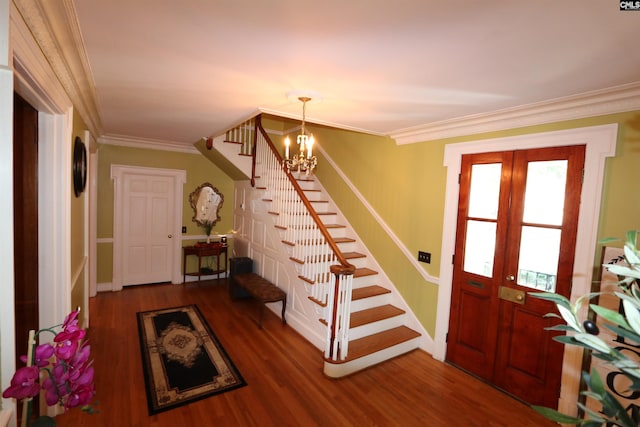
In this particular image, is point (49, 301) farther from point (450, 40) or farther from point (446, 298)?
point (446, 298)

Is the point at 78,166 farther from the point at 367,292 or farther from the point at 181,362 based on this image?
the point at 367,292

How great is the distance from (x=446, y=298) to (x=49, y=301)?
3529 millimetres

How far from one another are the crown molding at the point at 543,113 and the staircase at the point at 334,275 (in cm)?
169

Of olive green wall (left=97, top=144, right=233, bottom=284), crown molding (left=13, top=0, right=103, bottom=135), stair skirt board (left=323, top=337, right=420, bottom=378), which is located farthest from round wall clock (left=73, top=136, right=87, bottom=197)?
stair skirt board (left=323, top=337, right=420, bottom=378)

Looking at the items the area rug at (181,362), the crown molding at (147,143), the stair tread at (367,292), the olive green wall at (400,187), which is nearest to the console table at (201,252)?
the olive green wall at (400,187)

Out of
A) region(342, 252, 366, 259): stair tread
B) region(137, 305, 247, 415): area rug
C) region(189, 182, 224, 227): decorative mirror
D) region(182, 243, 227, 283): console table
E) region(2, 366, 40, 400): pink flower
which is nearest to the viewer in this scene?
region(2, 366, 40, 400): pink flower

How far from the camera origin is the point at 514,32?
147 centimetres

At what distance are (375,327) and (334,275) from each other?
989 mm

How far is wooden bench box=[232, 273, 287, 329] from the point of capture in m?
3.92

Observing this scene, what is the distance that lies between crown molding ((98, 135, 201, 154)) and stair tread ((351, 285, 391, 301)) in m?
3.98

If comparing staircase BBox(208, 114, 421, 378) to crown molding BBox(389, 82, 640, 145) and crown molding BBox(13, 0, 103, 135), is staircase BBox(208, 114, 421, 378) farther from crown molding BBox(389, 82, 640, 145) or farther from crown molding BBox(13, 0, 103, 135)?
crown molding BBox(13, 0, 103, 135)

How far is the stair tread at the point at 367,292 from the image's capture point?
145 inches

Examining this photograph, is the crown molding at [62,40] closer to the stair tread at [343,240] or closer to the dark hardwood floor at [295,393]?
the dark hardwood floor at [295,393]

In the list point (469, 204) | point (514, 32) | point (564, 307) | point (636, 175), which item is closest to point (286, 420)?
point (564, 307)
